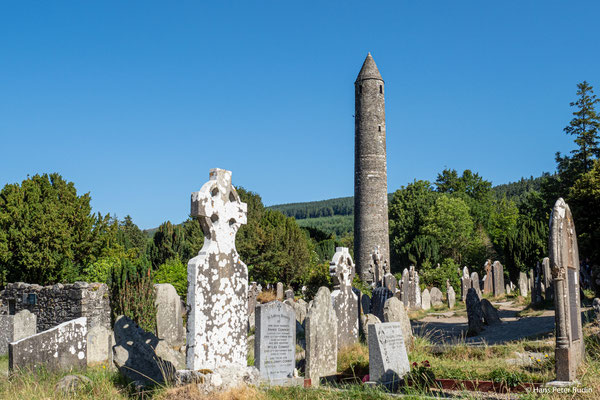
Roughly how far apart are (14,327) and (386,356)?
32.2 feet

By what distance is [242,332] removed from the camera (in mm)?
7293

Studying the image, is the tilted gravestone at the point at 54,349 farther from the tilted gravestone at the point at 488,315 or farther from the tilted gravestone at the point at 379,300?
the tilted gravestone at the point at 488,315

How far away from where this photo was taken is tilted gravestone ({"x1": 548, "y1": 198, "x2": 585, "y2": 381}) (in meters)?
7.19

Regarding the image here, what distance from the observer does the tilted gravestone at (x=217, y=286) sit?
6.81 meters

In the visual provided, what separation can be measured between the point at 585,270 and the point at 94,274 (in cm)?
2273

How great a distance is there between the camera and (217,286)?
7055 millimetres

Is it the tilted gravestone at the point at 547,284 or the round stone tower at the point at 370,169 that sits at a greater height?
the round stone tower at the point at 370,169

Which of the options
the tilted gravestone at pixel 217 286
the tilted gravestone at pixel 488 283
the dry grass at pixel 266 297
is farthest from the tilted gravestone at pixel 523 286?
the tilted gravestone at pixel 217 286

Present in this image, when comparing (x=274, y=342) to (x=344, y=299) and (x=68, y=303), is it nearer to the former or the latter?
(x=344, y=299)

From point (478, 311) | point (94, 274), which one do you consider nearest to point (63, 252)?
point (94, 274)

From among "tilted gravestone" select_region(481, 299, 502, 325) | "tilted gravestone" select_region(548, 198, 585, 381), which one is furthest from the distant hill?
"tilted gravestone" select_region(548, 198, 585, 381)

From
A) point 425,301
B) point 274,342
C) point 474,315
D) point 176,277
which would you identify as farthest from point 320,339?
point 425,301

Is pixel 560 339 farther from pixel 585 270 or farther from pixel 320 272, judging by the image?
pixel 320 272

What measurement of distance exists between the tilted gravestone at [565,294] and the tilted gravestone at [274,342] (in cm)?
388
